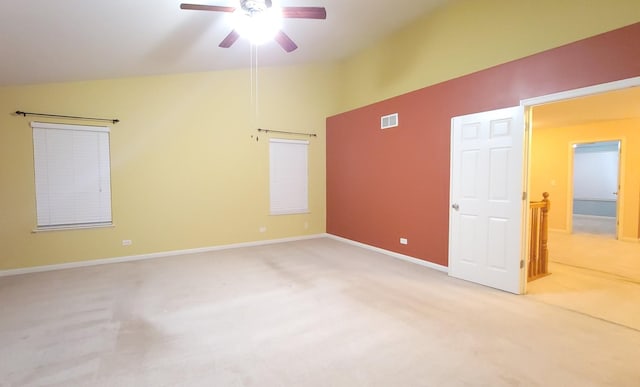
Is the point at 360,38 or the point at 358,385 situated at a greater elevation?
the point at 360,38

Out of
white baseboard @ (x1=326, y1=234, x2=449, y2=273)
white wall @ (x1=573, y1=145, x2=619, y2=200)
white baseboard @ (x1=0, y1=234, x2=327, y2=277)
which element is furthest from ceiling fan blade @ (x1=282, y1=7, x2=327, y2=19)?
white wall @ (x1=573, y1=145, x2=619, y2=200)

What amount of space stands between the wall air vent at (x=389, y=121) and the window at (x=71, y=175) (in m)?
4.47

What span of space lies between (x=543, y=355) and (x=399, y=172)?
3.10m

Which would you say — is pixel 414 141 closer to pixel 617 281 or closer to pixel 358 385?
pixel 617 281

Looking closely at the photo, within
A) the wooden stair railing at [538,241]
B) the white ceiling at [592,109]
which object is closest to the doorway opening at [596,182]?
the white ceiling at [592,109]

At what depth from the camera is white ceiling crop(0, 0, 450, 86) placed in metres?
2.68

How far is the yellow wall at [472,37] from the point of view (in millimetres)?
2823

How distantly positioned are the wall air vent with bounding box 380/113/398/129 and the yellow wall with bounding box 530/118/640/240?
4987mm

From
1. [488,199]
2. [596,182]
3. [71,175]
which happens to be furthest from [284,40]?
[596,182]

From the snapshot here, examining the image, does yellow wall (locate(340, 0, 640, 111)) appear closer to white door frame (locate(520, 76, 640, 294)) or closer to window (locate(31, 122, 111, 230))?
white door frame (locate(520, 76, 640, 294))

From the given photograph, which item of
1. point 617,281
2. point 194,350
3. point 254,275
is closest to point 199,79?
point 254,275

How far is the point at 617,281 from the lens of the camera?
3613mm

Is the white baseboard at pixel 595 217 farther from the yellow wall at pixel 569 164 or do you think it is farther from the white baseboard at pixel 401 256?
the white baseboard at pixel 401 256

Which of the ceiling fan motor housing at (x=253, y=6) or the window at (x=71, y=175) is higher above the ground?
the ceiling fan motor housing at (x=253, y=6)
